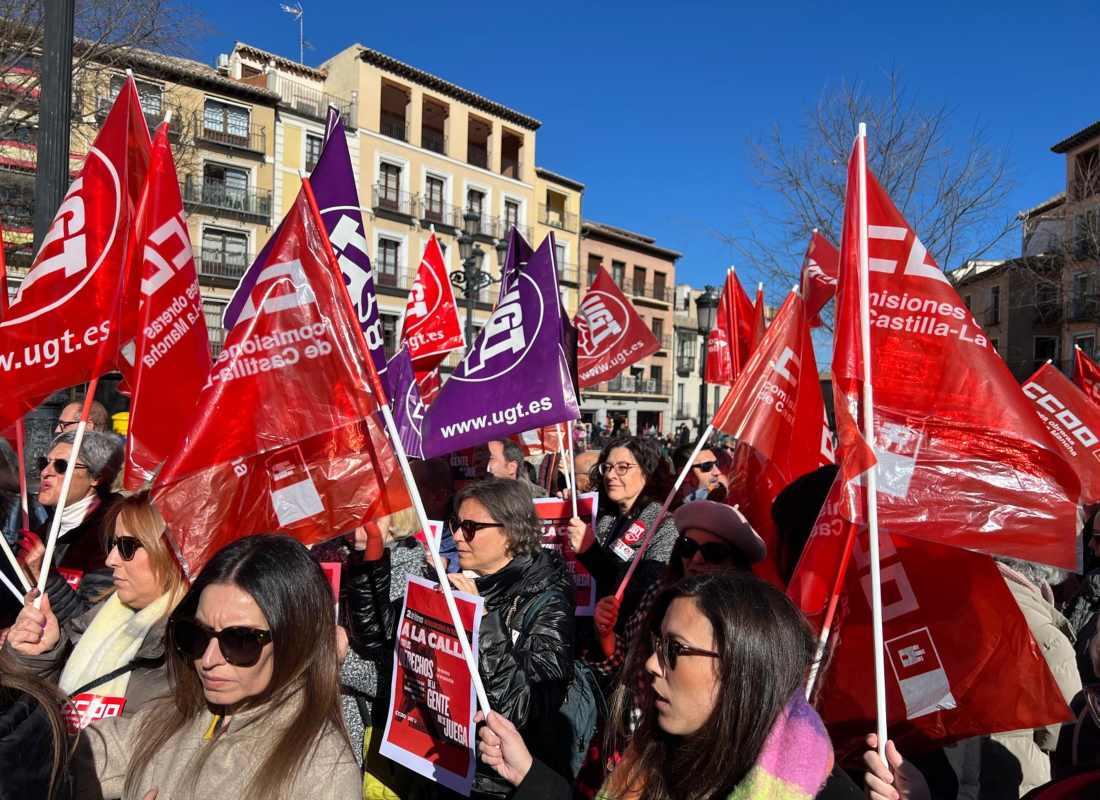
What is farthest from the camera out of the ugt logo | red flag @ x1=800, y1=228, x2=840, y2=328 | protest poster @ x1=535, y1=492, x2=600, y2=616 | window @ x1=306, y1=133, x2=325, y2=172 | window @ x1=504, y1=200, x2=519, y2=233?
window @ x1=504, y1=200, x2=519, y2=233

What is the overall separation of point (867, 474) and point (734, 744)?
848 mm

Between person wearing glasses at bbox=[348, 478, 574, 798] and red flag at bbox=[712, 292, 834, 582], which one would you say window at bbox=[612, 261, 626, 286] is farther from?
person wearing glasses at bbox=[348, 478, 574, 798]

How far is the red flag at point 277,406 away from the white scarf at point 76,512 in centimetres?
134

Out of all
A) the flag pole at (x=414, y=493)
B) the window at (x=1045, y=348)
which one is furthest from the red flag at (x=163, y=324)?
the window at (x=1045, y=348)

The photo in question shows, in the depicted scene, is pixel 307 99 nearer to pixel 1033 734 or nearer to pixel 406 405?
pixel 406 405

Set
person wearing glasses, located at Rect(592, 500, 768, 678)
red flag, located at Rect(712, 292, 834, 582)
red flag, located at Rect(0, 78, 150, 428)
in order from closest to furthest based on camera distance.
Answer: person wearing glasses, located at Rect(592, 500, 768, 678) < red flag, located at Rect(0, 78, 150, 428) < red flag, located at Rect(712, 292, 834, 582)

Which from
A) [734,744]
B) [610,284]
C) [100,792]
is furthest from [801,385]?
[610,284]

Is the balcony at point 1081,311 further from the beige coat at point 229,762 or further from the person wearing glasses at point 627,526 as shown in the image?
the beige coat at point 229,762

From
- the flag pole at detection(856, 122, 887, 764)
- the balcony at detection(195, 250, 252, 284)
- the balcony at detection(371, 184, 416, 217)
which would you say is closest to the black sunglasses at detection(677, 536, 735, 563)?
the flag pole at detection(856, 122, 887, 764)

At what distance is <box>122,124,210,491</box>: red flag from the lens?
3.09 meters

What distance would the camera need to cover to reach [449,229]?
35.3 m

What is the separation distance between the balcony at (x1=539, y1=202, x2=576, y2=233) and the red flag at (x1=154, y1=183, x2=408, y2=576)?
3757cm

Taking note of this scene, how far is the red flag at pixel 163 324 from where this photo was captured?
309 centimetres

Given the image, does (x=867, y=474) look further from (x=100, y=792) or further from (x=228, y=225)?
(x=228, y=225)
